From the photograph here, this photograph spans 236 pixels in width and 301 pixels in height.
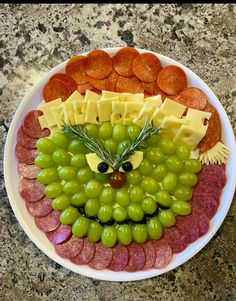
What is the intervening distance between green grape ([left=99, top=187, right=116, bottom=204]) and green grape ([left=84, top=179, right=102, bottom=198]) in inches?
0.5

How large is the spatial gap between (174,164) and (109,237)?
0.75 ft

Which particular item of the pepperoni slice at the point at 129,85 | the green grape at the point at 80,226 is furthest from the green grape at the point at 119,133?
the green grape at the point at 80,226

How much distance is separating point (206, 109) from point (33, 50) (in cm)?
48

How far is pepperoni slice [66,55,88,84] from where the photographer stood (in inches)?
48.4

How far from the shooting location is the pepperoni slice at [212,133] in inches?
46.9

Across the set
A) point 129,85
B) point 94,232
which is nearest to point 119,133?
point 129,85

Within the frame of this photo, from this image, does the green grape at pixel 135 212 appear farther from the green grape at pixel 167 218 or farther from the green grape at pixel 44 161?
the green grape at pixel 44 161

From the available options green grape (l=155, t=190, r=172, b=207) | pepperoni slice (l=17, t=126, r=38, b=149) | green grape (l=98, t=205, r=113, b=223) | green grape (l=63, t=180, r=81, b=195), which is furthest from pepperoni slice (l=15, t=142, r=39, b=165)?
green grape (l=155, t=190, r=172, b=207)

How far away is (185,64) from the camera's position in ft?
4.22

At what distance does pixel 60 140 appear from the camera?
46.9 inches

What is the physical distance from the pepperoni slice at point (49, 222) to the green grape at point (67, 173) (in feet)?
0.30

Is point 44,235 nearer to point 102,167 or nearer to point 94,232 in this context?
point 94,232

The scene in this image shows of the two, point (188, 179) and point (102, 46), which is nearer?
point (188, 179)

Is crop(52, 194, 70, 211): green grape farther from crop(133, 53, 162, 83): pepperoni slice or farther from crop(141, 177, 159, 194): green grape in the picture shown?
crop(133, 53, 162, 83): pepperoni slice
